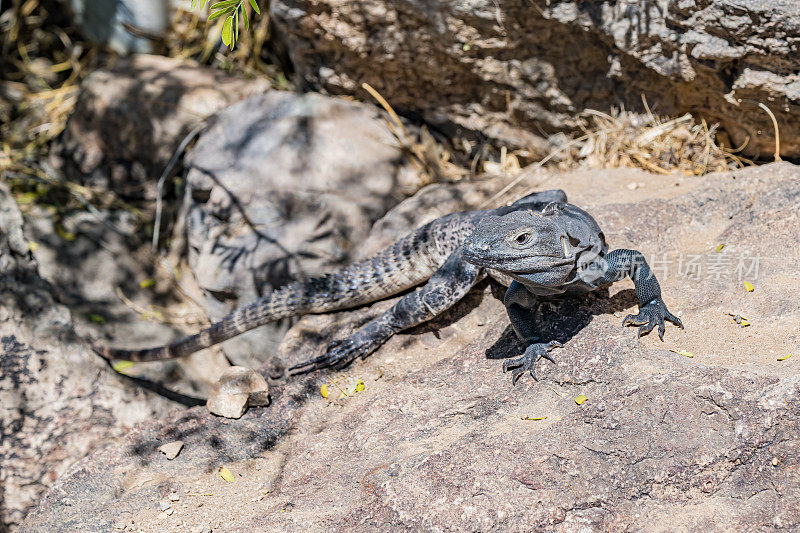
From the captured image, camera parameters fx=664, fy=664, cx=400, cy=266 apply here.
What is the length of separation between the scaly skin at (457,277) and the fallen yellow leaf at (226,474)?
95cm

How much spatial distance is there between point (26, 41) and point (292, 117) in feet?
16.8

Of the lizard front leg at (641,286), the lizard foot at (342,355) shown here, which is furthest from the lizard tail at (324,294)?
the lizard front leg at (641,286)

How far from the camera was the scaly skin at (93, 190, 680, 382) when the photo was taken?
11.8 ft

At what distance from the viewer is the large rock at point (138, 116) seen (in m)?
7.37

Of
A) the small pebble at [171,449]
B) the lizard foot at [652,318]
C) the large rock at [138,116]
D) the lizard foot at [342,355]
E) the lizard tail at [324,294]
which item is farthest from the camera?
the large rock at [138,116]

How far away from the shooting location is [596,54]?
5.92 metres

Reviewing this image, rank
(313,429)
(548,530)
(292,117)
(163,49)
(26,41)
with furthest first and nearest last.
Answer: (26,41) < (163,49) < (292,117) < (313,429) < (548,530)

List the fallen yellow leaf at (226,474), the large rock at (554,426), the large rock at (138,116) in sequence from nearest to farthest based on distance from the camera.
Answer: the large rock at (554,426), the fallen yellow leaf at (226,474), the large rock at (138,116)

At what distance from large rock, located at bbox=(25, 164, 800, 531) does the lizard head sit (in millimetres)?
648

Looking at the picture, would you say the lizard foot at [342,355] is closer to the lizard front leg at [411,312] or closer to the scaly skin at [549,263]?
the lizard front leg at [411,312]

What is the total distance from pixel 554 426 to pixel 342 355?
1.79 meters

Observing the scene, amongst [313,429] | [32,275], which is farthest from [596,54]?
[32,275]

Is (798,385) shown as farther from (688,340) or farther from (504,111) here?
(504,111)

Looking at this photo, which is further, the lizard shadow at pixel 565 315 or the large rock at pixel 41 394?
the large rock at pixel 41 394
